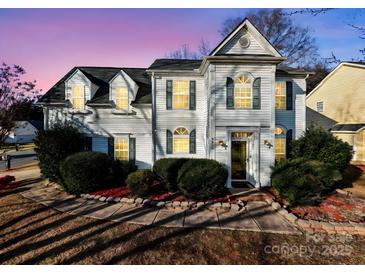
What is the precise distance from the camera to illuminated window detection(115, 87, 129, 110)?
11.5 metres

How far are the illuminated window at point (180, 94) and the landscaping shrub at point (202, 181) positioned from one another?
4613 mm

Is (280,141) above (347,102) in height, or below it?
below

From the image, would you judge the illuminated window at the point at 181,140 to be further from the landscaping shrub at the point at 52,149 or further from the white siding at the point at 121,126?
the landscaping shrub at the point at 52,149

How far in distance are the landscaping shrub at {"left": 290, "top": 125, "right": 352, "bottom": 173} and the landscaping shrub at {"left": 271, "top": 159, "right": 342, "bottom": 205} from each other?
1317 mm

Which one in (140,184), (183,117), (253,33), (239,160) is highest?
(253,33)

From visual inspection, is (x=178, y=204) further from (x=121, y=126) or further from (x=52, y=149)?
(x=52, y=149)

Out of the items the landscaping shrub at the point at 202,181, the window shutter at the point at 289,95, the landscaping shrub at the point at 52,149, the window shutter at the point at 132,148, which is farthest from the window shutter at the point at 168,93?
the window shutter at the point at 289,95

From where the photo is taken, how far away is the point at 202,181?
24.1 ft

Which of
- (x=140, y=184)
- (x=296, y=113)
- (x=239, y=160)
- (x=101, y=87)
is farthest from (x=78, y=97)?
(x=296, y=113)

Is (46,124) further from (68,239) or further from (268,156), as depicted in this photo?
(268,156)

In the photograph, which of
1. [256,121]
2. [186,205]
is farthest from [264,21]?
[186,205]

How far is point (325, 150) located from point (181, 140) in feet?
24.4

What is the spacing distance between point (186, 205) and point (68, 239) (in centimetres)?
380

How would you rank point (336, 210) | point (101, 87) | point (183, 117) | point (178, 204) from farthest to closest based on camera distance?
point (101, 87) < point (183, 117) < point (178, 204) < point (336, 210)
